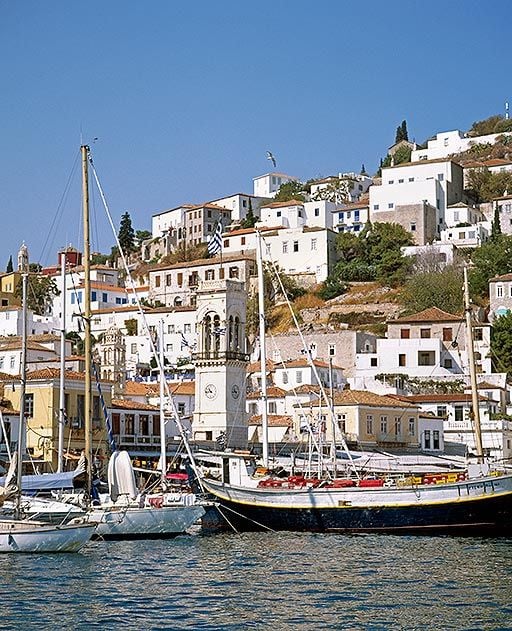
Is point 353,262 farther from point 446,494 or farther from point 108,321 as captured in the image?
point 446,494

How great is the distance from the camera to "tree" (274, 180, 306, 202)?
140600mm

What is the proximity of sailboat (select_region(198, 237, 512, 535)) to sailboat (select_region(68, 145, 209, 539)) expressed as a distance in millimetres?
3297

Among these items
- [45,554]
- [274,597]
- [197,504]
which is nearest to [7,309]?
[197,504]

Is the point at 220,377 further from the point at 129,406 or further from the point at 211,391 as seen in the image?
the point at 129,406

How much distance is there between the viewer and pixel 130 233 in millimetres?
138500

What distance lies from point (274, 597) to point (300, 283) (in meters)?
84.1

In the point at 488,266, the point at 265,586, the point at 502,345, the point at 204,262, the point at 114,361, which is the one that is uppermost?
the point at 204,262

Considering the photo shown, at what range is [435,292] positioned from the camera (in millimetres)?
98500

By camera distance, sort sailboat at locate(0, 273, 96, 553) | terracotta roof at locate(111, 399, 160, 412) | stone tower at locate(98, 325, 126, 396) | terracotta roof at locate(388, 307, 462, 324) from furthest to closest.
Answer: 1. terracotta roof at locate(388, 307, 462, 324)
2. stone tower at locate(98, 325, 126, 396)
3. terracotta roof at locate(111, 399, 160, 412)
4. sailboat at locate(0, 273, 96, 553)

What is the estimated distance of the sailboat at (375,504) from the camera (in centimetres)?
4131

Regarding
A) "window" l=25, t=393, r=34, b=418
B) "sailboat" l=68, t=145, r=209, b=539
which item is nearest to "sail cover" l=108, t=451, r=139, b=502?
"sailboat" l=68, t=145, r=209, b=539

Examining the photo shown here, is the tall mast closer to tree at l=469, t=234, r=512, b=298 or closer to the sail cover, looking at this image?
the sail cover

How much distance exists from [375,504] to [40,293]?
7500 cm

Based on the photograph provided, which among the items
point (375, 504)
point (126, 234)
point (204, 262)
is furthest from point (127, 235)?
point (375, 504)
